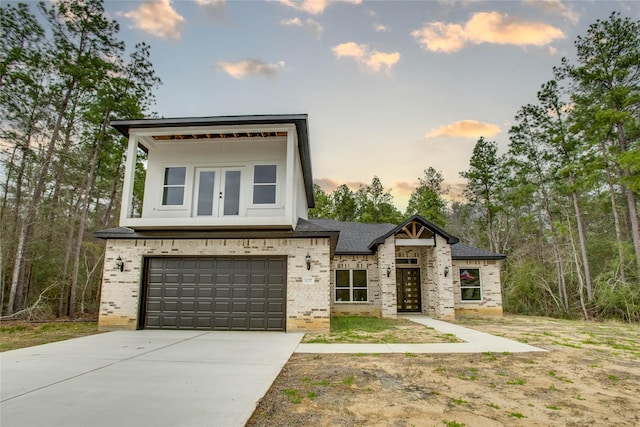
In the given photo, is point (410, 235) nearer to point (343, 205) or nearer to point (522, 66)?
point (522, 66)

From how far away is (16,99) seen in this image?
1264 cm

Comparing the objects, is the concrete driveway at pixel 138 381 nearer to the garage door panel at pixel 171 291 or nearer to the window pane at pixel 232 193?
the garage door panel at pixel 171 291

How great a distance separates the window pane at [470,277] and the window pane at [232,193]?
11.4m

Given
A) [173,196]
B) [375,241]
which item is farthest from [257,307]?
[375,241]

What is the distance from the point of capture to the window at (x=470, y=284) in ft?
50.4

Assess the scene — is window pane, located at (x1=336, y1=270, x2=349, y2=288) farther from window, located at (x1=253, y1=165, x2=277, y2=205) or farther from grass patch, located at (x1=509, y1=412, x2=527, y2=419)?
grass patch, located at (x1=509, y1=412, x2=527, y2=419)

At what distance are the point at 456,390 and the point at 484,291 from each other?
1258cm

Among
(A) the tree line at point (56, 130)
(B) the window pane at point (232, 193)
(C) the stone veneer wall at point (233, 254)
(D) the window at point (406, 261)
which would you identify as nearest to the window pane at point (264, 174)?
(B) the window pane at point (232, 193)

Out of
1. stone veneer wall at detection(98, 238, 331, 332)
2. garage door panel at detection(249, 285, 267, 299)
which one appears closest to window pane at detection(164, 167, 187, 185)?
stone veneer wall at detection(98, 238, 331, 332)

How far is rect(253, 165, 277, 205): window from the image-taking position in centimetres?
1031

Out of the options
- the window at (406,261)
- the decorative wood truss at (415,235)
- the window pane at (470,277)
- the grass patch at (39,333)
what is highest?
the decorative wood truss at (415,235)

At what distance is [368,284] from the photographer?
1502 centimetres

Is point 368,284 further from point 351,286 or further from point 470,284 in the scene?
point 470,284

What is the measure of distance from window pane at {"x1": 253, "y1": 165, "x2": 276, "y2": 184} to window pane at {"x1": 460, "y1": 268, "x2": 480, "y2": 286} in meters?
10.7
